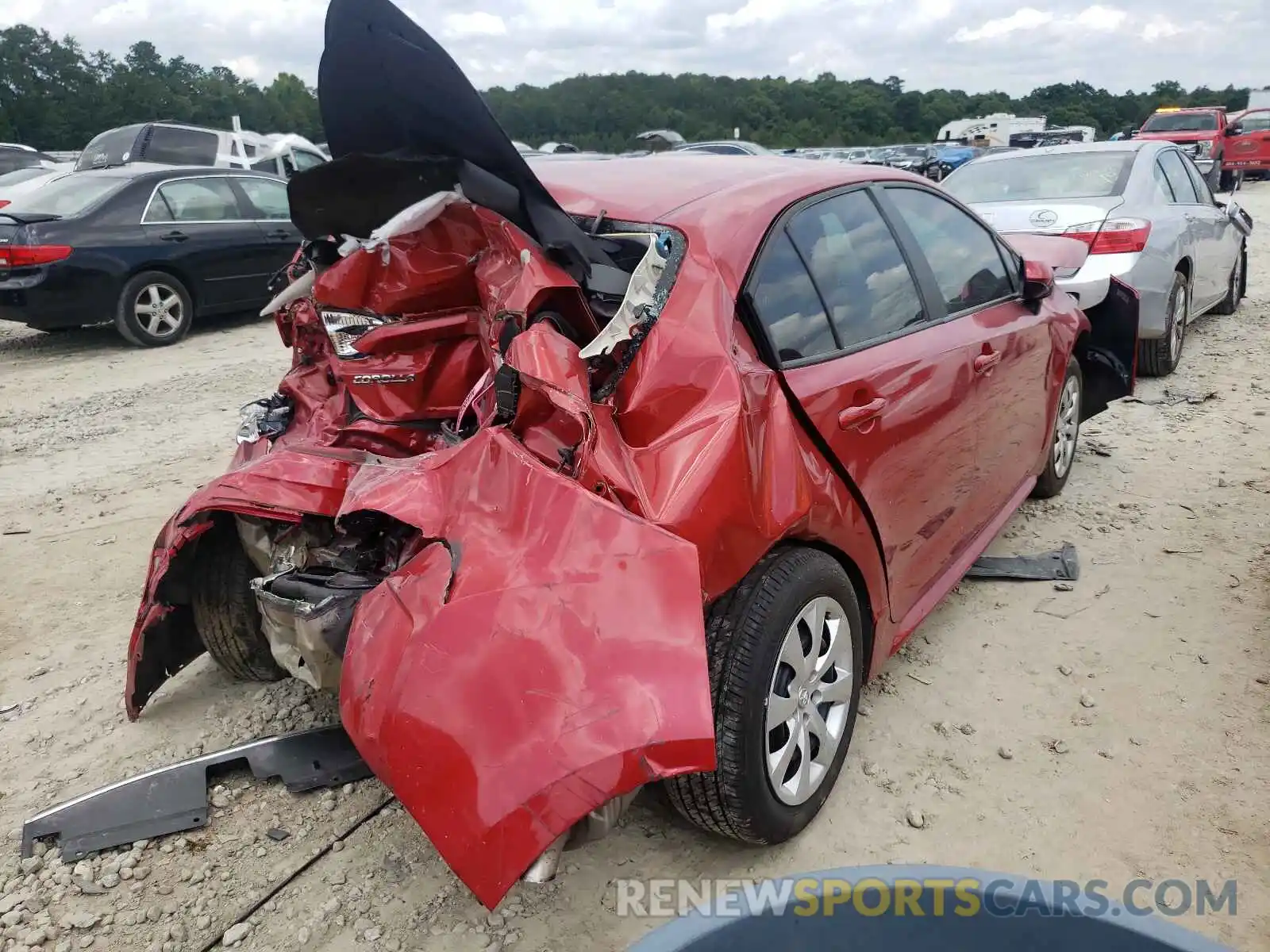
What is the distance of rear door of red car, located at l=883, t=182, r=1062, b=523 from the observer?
3.18 meters

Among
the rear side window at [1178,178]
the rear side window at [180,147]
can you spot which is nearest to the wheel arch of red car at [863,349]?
the rear side window at [1178,178]

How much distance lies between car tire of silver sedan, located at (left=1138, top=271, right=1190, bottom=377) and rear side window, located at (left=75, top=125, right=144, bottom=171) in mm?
10976

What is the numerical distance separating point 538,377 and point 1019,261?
2.68 m

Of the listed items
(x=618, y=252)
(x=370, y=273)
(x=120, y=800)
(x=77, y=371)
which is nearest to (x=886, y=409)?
(x=618, y=252)

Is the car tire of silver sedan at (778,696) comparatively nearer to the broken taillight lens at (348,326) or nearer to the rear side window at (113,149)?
the broken taillight lens at (348,326)

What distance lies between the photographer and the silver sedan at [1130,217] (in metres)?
5.73

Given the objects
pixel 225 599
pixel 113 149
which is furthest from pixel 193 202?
pixel 225 599

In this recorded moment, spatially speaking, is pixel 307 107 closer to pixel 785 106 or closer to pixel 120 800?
pixel 785 106

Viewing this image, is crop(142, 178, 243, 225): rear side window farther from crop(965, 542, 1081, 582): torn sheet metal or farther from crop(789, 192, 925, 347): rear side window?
crop(965, 542, 1081, 582): torn sheet metal

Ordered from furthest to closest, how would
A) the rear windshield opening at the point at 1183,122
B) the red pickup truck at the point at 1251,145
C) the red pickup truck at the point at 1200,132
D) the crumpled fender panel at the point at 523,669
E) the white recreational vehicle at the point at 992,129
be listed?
the white recreational vehicle at the point at 992,129 < the red pickup truck at the point at 1251,145 < the rear windshield opening at the point at 1183,122 < the red pickup truck at the point at 1200,132 < the crumpled fender panel at the point at 523,669

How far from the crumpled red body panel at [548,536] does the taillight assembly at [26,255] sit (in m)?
6.43

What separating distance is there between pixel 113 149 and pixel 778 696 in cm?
1215

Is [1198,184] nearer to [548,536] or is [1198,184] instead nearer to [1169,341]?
[1169,341]

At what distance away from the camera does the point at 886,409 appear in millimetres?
2604
